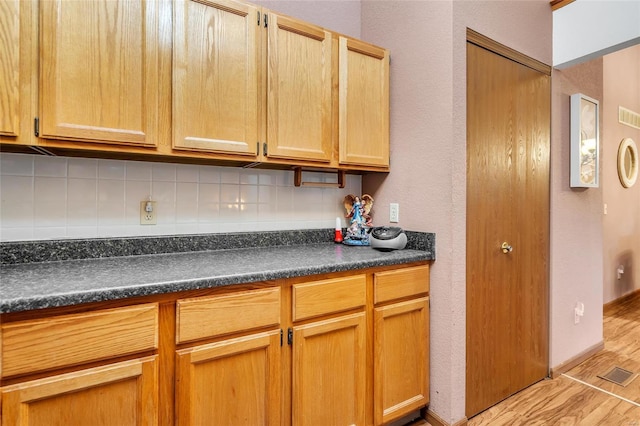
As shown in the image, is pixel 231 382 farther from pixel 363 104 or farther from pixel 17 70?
pixel 363 104

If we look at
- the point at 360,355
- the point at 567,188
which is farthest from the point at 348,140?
the point at 567,188

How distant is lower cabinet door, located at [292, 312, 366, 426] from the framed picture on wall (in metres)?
1.92

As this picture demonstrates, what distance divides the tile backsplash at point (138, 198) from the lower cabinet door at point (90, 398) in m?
0.70

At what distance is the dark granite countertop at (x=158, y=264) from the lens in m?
0.97

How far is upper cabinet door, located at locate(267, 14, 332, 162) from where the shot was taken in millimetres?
1614

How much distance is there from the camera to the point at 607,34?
1979 mm

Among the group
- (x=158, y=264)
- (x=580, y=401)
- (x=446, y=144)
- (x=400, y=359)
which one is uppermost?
(x=446, y=144)

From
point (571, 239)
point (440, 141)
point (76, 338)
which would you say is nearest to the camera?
point (76, 338)

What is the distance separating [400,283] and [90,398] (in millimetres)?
1256

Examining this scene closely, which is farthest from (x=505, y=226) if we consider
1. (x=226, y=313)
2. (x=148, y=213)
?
(x=148, y=213)

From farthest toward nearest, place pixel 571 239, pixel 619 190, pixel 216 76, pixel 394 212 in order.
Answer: pixel 619 190 < pixel 571 239 < pixel 394 212 < pixel 216 76

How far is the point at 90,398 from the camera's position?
39.1 inches

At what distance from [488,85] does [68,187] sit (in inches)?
82.8

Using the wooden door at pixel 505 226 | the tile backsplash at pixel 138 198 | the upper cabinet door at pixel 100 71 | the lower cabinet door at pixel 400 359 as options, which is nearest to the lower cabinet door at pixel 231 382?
the lower cabinet door at pixel 400 359
